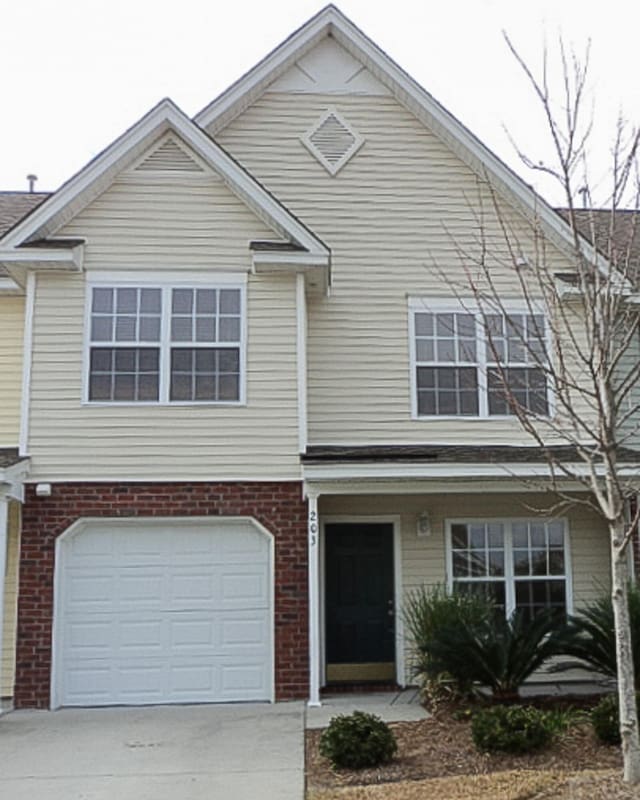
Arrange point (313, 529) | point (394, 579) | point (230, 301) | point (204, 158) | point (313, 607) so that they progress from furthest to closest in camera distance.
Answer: point (394, 579)
point (204, 158)
point (230, 301)
point (313, 529)
point (313, 607)

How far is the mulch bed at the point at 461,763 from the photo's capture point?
7.17 metres

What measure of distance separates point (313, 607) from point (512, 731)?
3698mm

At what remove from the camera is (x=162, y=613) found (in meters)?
11.2

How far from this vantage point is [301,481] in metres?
11.3

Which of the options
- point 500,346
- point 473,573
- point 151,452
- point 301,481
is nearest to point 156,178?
point 151,452

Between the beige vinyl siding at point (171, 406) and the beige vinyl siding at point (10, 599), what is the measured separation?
1.19 meters

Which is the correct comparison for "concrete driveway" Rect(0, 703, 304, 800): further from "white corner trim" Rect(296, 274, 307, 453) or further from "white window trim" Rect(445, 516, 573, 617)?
"white corner trim" Rect(296, 274, 307, 453)

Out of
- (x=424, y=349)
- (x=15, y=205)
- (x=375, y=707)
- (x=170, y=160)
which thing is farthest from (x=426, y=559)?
(x=15, y=205)

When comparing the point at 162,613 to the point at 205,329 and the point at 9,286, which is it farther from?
the point at 9,286

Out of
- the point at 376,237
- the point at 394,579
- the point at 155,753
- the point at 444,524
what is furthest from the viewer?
the point at 376,237

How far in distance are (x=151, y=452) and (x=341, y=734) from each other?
4.85 m

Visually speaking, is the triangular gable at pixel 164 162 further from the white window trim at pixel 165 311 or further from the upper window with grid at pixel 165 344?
the upper window with grid at pixel 165 344

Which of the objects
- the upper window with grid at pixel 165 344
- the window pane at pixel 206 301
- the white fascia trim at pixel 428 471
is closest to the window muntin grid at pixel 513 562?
the white fascia trim at pixel 428 471

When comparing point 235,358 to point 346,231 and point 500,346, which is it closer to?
point 346,231
